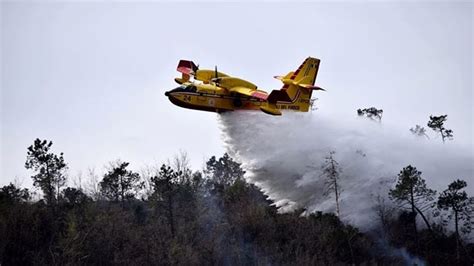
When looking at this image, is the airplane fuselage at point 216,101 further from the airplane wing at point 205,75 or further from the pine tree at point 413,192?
the pine tree at point 413,192

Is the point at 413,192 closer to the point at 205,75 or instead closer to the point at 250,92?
the point at 250,92

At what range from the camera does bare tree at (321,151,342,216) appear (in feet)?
110

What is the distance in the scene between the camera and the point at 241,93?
31781 millimetres

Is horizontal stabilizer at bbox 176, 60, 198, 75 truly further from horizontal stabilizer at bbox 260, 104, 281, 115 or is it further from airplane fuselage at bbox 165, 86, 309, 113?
horizontal stabilizer at bbox 260, 104, 281, 115

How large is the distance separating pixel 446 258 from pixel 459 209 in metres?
3.06

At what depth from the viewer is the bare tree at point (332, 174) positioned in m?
33.6

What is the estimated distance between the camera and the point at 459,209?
115ft

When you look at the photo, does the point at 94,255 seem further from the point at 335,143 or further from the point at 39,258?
the point at 335,143

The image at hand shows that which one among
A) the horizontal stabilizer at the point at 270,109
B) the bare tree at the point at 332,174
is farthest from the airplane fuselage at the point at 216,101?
the bare tree at the point at 332,174

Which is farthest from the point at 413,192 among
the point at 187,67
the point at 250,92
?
the point at 187,67

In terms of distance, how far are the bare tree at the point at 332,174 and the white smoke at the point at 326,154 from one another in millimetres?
305

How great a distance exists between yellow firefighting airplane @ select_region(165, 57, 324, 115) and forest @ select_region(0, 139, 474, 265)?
13.3 feet

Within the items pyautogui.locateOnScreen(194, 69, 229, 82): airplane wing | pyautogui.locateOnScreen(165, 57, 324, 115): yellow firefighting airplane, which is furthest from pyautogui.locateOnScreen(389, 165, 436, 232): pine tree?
pyautogui.locateOnScreen(194, 69, 229, 82): airplane wing

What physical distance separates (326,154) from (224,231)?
421 inches
